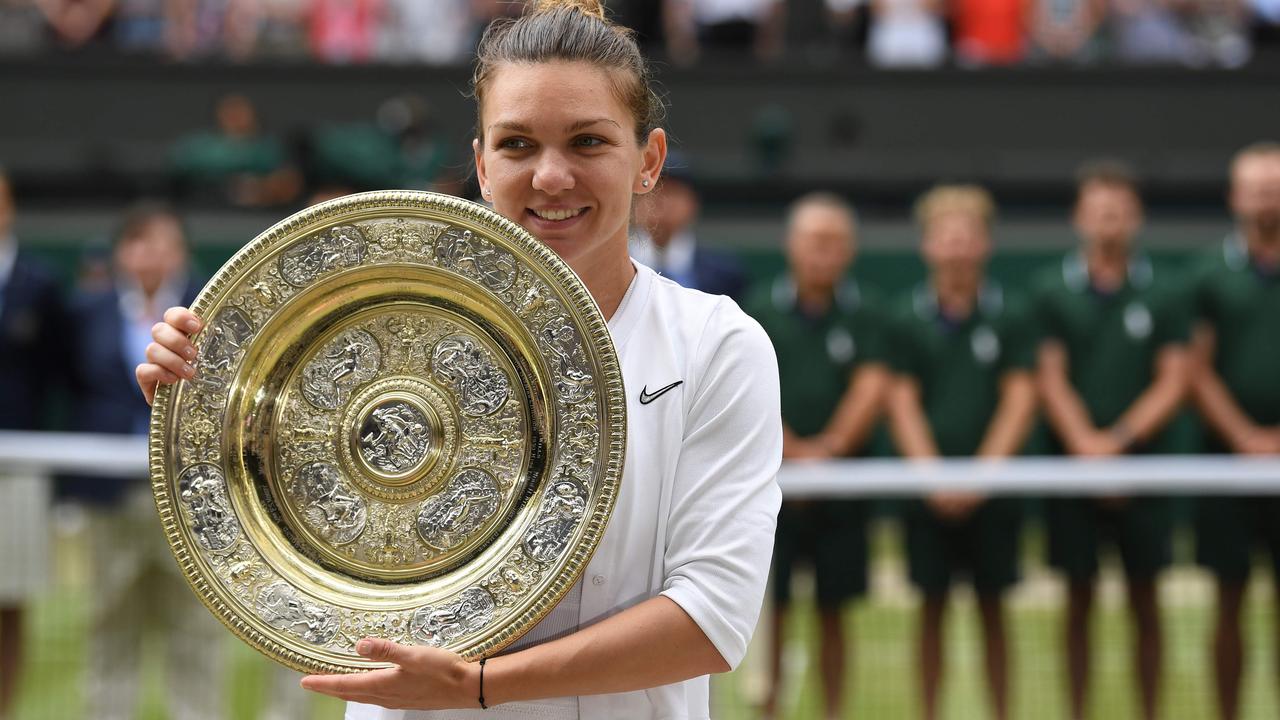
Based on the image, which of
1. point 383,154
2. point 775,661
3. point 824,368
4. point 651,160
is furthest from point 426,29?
point 651,160

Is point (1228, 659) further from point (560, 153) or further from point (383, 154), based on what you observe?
point (383, 154)

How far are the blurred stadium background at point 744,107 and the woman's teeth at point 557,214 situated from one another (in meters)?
6.91

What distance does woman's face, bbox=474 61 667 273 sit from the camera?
1671mm

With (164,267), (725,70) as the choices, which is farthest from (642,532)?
(725,70)

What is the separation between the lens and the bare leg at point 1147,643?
4.69m

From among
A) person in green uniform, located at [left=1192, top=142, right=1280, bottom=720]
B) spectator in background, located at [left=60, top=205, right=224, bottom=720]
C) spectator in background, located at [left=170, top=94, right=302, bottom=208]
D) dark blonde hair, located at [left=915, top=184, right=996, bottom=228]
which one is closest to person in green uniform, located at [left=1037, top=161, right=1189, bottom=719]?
person in green uniform, located at [left=1192, top=142, right=1280, bottom=720]

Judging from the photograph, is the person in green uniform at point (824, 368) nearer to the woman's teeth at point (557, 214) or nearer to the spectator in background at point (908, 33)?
the woman's teeth at point (557, 214)

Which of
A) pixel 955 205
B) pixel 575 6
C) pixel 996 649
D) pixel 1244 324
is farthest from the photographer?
pixel 955 205

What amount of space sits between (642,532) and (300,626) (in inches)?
15.0

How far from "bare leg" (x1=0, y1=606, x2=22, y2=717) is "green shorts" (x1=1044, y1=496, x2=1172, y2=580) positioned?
3174 mm

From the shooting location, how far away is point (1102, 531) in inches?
187

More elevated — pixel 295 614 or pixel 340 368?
pixel 340 368

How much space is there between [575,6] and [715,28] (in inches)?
332

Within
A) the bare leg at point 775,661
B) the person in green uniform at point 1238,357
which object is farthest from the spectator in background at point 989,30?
the bare leg at point 775,661
